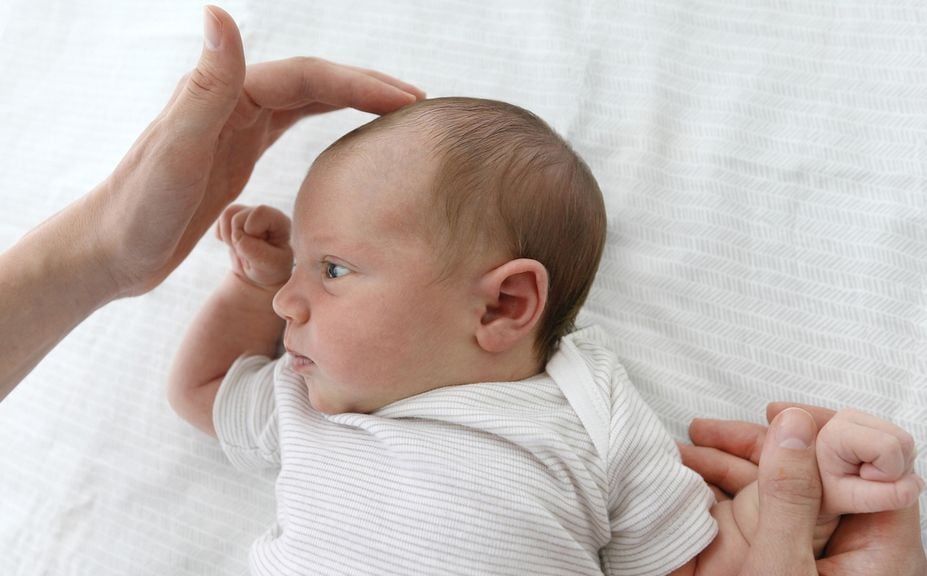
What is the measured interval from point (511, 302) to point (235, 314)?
58 cm

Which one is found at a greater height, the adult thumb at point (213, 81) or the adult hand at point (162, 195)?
the adult thumb at point (213, 81)

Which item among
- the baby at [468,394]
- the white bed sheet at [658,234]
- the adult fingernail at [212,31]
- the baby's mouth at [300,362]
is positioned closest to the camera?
the adult fingernail at [212,31]

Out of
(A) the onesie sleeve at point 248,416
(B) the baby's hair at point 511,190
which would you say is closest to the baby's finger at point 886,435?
(B) the baby's hair at point 511,190

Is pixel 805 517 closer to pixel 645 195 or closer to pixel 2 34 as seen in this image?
pixel 645 195

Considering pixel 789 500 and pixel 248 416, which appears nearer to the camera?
pixel 789 500

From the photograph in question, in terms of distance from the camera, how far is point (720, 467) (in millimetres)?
1368

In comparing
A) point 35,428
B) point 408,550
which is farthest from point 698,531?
point 35,428

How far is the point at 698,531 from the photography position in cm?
124

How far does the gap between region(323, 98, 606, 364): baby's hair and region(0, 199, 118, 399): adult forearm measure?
44cm

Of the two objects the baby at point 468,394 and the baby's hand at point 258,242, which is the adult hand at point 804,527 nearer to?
the baby at point 468,394

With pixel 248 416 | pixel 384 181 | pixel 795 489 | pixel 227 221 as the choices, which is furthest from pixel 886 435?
pixel 227 221

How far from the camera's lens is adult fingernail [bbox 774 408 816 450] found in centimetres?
117

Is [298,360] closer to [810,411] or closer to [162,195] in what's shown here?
→ [162,195]

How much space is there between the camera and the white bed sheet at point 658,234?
1.42m
